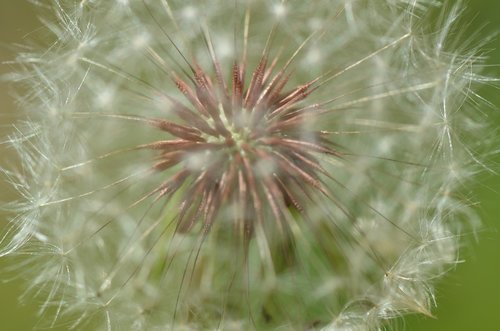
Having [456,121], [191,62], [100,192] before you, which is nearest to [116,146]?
[100,192]

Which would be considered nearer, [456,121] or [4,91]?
[456,121]

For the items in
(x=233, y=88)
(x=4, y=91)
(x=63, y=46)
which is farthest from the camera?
(x=4, y=91)

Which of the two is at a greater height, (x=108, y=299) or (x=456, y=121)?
(x=456, y=121)

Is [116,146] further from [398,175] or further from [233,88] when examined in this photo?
[398,175]

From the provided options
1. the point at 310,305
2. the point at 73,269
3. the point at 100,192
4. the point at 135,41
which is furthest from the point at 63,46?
the point at 310,305

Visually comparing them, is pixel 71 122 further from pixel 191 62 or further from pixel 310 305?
pixel 310 305

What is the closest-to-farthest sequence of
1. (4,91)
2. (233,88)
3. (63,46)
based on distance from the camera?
(233,88), (63,46), (4,91)

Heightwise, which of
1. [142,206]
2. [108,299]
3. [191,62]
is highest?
[191,62]

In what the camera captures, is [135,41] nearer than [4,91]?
Yes

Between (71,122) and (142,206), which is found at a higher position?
(71,122)
